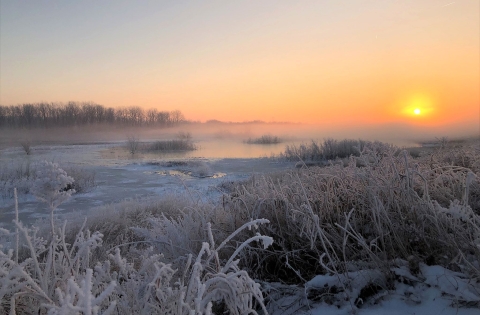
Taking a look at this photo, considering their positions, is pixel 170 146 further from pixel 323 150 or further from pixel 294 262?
pixel 294 262

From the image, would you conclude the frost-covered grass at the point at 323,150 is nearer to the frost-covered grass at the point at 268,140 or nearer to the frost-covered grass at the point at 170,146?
the frost-covered grass at the point at 170,146

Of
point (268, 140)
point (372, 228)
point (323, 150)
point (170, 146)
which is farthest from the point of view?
point (268, 140)

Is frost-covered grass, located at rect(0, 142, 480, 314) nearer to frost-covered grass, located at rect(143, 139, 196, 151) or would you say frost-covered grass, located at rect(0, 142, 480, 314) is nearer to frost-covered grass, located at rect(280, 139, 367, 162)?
frost-covered grass, located at rect(280, 139, 367, 162)

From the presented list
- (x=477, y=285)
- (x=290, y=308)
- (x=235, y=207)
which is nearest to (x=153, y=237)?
(x=235, y=207)

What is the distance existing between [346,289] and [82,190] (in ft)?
40.2

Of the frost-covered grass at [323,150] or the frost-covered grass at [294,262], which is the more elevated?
the frost-covered grass at [294,262]

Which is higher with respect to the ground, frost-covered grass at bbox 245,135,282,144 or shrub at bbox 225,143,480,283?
shrub at bbox 225,143,480,283

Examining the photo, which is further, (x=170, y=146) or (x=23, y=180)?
(x=170, y=146)

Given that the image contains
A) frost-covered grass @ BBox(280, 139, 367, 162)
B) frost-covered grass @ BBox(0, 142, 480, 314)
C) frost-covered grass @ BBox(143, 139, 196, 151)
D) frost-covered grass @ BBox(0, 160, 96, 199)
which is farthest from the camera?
frost-covered grass @ BBox(143, 139, 196, 151)

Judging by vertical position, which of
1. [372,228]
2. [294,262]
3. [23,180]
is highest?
[372,228]

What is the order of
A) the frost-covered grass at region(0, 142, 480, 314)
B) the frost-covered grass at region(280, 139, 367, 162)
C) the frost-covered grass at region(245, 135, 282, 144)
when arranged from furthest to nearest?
the frost-covered grass at region(245, 135, 282, 144)
the frost-covered grass at region(280, 139, 367, 162)
the frost-covered grass at region(0, 142, 480, 314)

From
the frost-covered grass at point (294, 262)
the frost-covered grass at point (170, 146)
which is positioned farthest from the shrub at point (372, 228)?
the frost-covered grass at point (170, 146)

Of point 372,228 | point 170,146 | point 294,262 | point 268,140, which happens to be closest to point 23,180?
point 294,262

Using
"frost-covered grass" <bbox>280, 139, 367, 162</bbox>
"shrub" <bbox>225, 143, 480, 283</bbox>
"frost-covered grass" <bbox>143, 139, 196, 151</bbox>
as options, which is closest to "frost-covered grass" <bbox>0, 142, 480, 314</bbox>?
"shrub" <bbox>225, 143, 480, 283</bbox>
